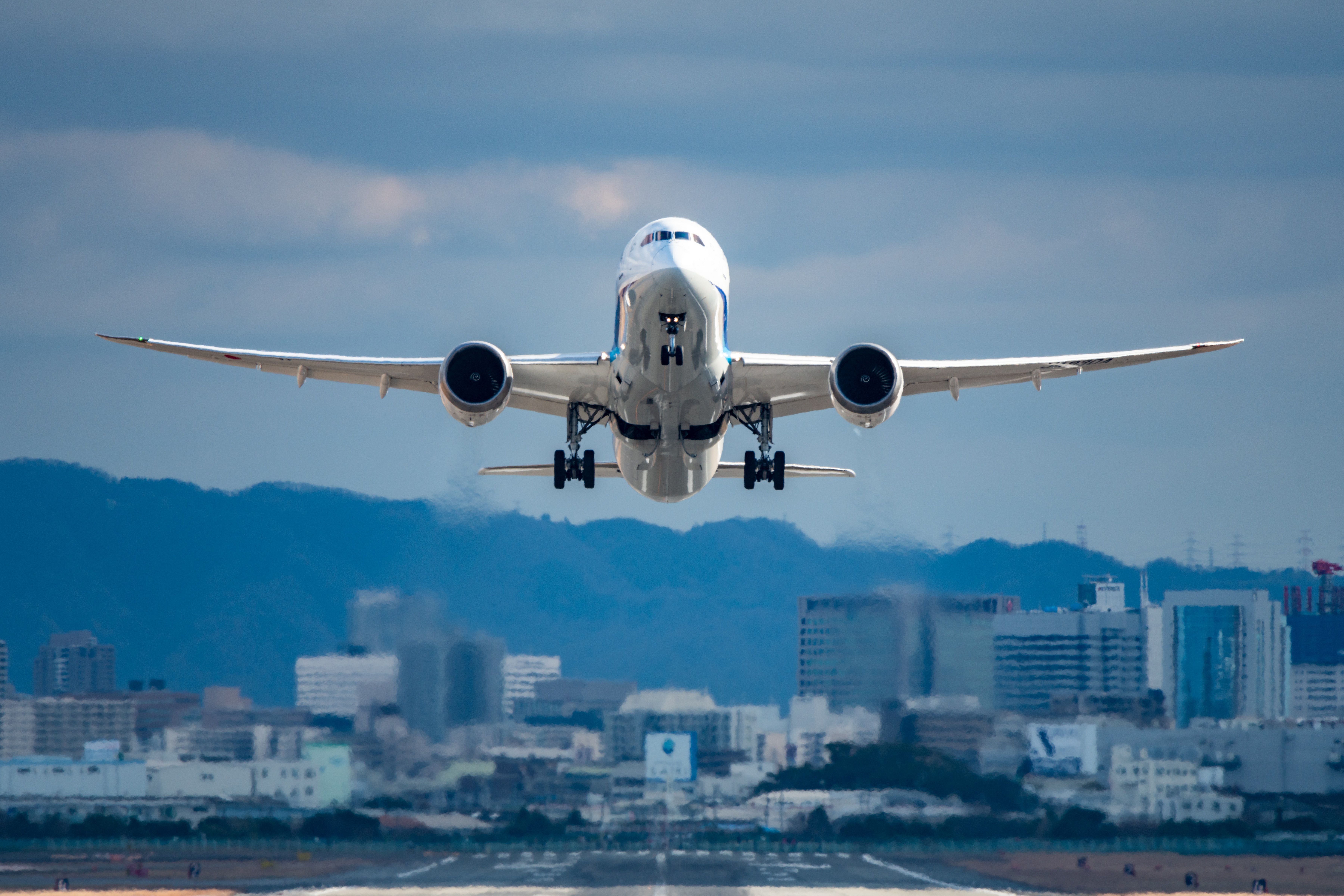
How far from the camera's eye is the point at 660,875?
56469mm

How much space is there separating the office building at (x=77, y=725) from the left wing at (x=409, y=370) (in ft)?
94.7

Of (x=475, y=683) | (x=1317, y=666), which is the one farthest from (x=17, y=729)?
(x=1317, y=666)

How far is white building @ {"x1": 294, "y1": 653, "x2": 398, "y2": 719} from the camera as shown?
59125 mm

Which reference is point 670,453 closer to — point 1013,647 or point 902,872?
point 902,872

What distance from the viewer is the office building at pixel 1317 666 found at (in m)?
66.6

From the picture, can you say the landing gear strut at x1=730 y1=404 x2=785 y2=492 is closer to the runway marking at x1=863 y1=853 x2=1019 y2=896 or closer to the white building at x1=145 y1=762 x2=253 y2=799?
the runway marking at x1=863 y1=853 x2=1019 y2=896

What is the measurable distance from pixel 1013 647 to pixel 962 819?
7811 millimetres

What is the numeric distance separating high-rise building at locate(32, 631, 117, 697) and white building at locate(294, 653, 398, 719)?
9.69m

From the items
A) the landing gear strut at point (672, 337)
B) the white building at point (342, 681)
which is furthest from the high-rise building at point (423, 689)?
the landing gear strut at point (672, 337)

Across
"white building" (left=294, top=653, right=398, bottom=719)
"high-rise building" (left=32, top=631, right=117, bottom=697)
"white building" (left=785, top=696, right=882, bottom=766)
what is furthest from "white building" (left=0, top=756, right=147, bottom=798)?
"white building" (left=785, top=696, right=882, bottom=766)

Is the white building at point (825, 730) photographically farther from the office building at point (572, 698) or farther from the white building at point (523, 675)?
the white building at point (523, 675)

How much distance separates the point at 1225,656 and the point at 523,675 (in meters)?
29.6

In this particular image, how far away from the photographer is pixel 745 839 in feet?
198

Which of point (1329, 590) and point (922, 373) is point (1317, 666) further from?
point (922, 373)
